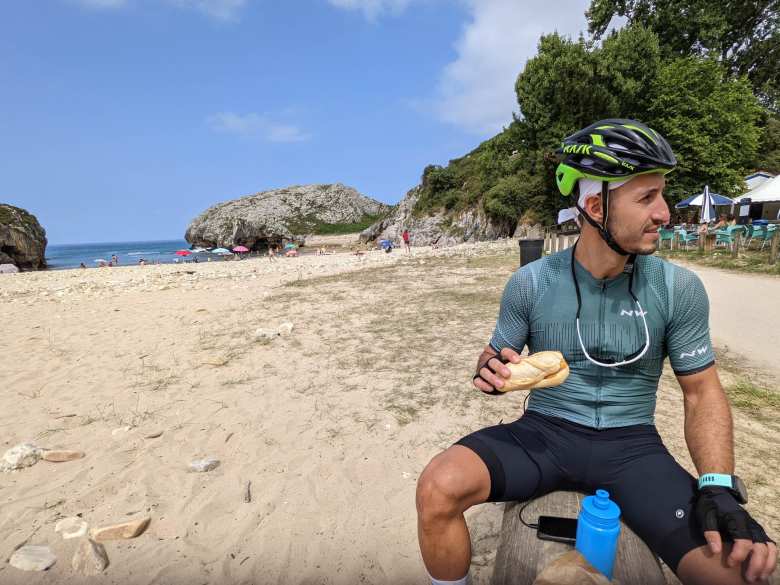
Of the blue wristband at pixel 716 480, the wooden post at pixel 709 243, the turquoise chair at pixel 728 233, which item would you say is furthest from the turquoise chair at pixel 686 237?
the blue wristband at pixel 716 480

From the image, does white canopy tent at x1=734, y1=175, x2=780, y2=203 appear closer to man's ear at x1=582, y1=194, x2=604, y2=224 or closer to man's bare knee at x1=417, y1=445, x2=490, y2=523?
man's ear at x1=582, y1=194, x2=604, y2=224

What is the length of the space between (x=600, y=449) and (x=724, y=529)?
0.57 meters

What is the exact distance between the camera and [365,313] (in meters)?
10.5

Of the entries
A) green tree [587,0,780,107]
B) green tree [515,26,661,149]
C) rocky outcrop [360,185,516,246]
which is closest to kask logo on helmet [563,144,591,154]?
green tree [515,26,661,149]

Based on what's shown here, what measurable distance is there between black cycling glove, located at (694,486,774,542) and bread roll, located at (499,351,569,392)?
2.33ft

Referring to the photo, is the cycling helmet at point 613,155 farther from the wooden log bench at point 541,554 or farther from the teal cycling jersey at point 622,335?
the wooden log bench at point 541,554

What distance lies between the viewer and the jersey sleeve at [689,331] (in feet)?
6.88

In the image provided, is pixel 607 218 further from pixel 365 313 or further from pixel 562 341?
pixel 365 313

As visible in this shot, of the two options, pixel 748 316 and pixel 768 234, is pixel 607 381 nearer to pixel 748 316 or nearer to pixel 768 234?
pixel 748 316

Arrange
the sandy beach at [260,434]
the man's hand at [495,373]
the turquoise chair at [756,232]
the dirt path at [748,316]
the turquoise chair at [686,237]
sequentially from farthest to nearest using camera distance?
the turquoise chair at [686,237] → the turquoise chair at [756,232] → the dirt path at [748,316] → the sandy beach at [260,434] → the man's hand at [495,373]

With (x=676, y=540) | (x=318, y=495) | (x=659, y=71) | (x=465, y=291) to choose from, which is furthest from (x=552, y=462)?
(x=659, y=71)

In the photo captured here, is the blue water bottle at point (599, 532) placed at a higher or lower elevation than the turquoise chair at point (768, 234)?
lower

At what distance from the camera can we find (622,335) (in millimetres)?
2154

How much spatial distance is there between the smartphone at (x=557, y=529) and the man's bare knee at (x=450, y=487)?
27cm
